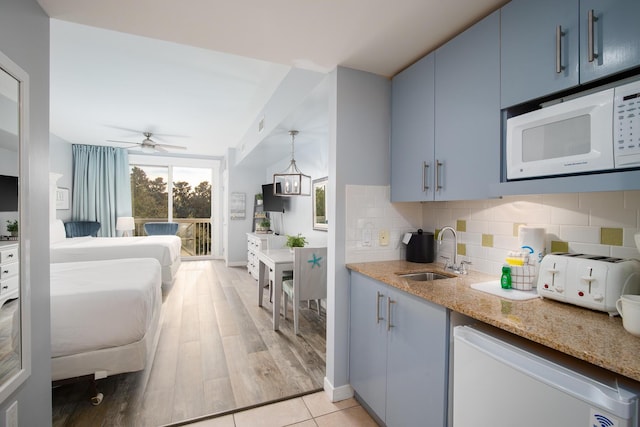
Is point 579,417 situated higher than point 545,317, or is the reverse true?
point 545,317

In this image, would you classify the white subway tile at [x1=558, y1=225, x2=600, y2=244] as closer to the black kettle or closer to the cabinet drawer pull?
the cabinet drawer pull

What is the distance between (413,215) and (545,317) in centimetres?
124

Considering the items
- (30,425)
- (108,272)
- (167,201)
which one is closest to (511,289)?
(30,425)

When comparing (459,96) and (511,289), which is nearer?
(511,289)

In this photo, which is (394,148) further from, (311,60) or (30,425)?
(30,425)

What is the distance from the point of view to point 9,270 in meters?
1.17

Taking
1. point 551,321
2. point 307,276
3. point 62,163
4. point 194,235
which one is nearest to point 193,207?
point 194,235

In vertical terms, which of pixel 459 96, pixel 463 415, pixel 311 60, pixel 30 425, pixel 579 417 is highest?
pixel 311 60

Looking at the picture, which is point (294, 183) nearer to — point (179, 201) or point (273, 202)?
point (273, 202)

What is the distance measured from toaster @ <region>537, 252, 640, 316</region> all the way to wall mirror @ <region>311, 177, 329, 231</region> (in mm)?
2624

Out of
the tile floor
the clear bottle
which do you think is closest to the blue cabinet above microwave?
the clear bottle

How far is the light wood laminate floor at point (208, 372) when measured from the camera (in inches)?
74.5

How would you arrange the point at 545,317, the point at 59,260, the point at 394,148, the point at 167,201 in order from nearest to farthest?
the point at 545,317, the point at 394,148, the point at 59,260, the point at 167,201

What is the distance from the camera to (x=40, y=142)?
4.55 ft
